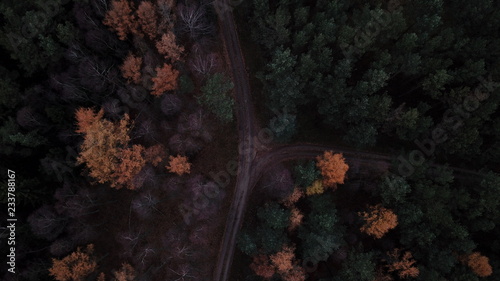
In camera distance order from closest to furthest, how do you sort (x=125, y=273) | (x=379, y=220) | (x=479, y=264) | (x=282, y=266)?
(x=479, y=264) < (x=379, y=220) < (x=282, y=266) < (x=125, y=273)

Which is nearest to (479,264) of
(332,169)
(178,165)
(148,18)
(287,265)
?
(332,169)

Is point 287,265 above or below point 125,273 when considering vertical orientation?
above

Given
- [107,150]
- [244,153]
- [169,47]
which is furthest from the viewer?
[244,153]

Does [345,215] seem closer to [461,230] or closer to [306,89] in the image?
[461,230]

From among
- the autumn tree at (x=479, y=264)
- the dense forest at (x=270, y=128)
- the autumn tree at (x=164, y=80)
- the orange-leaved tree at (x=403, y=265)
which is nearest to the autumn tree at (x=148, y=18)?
the dense forest at (x=270, y=128)

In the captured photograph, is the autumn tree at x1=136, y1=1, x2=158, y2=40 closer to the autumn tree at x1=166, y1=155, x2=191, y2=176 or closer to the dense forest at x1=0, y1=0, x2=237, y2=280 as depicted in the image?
the dense forest at x1=0, y1=0, x2=237, y2=280

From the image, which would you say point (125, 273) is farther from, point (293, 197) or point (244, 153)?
point (293, 197)

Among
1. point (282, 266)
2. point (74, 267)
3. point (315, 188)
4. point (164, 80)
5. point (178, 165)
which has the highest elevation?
point (164, 80)

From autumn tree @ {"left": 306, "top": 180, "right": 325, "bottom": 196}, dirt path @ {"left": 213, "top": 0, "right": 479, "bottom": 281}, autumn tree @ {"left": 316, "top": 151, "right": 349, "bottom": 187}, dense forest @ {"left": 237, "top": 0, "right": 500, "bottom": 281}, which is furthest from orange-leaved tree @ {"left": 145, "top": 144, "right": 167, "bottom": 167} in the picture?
autumn tree @ {"left": 316, "top": 151, "right": 349, "bottom": 187}

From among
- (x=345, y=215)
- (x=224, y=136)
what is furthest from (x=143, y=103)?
(x=345, y=215)
